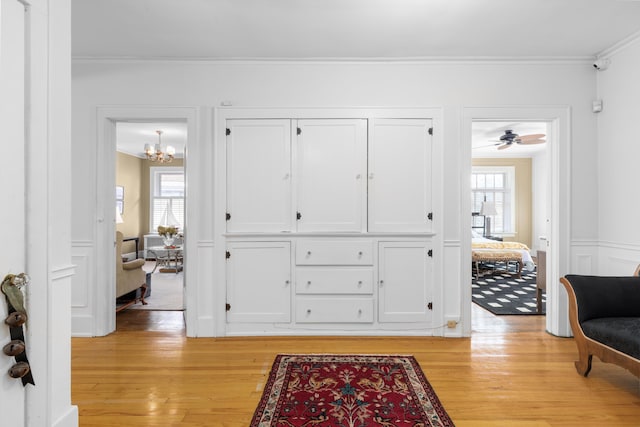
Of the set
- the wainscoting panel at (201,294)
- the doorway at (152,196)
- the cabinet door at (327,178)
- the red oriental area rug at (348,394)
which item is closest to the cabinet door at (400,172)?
the cabinet door at (327,178)

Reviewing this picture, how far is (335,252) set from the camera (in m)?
3.41

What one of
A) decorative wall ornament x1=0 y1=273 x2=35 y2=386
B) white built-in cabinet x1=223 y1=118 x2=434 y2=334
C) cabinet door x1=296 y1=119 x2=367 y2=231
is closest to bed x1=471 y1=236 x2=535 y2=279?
white built-in cabinet x1=223 y1=118 x2=434 y2=334

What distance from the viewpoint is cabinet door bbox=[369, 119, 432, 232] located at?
340 centimetres

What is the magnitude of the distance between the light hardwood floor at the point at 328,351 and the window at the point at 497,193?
548 centimetres

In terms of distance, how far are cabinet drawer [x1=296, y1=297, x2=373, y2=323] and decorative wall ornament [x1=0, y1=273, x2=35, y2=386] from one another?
2.26 metres

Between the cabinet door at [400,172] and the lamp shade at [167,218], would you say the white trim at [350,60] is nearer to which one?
the cabinet door at [400,172]

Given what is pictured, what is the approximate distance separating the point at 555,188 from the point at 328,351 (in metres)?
A: 2.66

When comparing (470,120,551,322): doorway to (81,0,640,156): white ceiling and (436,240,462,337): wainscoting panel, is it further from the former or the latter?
(81,0,640,156): white ceiling

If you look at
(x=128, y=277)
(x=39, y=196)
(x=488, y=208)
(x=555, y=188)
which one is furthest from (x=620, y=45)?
(x=128, y=277)

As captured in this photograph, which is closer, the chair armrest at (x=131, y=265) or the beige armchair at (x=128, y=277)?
the beige armchair at (x=128, y=277)

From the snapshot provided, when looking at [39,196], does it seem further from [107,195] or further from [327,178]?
[327,178]

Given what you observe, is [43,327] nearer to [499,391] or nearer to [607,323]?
[499,391]

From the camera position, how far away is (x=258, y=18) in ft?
9.04

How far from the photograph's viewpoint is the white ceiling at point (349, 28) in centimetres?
258
